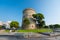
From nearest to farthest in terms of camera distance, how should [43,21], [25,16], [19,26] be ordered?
[43,21] < [25,16] < [19,26]

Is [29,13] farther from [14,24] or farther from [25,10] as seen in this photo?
[14,24]

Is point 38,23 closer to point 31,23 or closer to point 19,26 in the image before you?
point 31,23

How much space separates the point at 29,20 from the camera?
5344 cm

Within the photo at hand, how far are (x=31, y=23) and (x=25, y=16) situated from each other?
4619 millimetres

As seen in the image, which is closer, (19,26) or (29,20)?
(29,20)

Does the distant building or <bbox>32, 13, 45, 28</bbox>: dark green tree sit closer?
<bbox>32, 13, 45, 28</bbox>: dark green tree

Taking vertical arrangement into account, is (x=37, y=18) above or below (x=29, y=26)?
above

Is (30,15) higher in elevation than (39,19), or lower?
higher

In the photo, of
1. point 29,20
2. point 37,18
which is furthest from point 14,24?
point 37,18

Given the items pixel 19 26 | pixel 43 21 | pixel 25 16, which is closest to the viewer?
pixel 43 21

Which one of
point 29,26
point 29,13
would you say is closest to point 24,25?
point 29,26

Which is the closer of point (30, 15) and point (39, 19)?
point (39, 19)

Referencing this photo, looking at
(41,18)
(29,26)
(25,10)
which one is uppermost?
(25,10)

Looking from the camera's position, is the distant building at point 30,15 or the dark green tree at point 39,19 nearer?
the dark green tree at point 39,19
